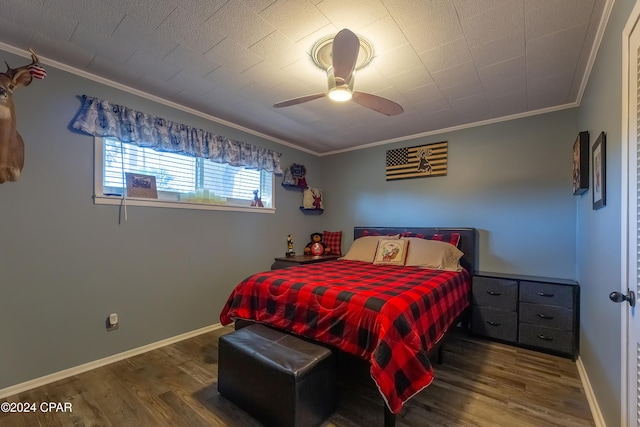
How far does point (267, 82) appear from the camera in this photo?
2.47 m

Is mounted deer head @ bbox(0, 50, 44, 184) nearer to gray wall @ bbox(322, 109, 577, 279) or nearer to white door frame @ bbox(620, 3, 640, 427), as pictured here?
white door frame @ bbox(620, 3, 640, 427)

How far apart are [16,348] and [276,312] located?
6.12 feet

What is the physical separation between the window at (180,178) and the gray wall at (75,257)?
0.10 m

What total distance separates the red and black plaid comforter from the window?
4.26 feet

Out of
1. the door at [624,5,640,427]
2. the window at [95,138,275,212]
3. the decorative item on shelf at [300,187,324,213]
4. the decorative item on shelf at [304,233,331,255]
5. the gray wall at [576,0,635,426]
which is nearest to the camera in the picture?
the door at [624,5,640,427]

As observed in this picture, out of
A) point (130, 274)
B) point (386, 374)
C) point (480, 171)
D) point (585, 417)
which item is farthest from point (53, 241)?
point (480, 171)

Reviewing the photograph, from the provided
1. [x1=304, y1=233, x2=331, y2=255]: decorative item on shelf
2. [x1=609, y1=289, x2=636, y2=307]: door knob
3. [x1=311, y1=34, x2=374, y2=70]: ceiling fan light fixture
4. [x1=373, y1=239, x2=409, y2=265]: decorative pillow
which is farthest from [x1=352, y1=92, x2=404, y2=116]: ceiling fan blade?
[x1=304, y1=233, x2=331, y2=255]: decorative item on shelf

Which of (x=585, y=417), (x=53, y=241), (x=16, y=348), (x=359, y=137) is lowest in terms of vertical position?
(x=585, y=417)

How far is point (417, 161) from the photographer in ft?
12.8

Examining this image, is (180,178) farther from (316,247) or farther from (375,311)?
(375,311)

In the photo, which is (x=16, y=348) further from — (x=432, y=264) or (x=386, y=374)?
(x=432, y=264)

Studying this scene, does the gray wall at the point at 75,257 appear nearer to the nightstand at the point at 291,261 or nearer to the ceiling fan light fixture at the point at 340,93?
the nightstand at the point at 291,261

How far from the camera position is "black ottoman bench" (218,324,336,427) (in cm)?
157

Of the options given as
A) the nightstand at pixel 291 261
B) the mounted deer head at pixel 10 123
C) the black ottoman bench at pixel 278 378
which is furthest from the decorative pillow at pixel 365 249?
the mounted deer head at pixel 10 123
